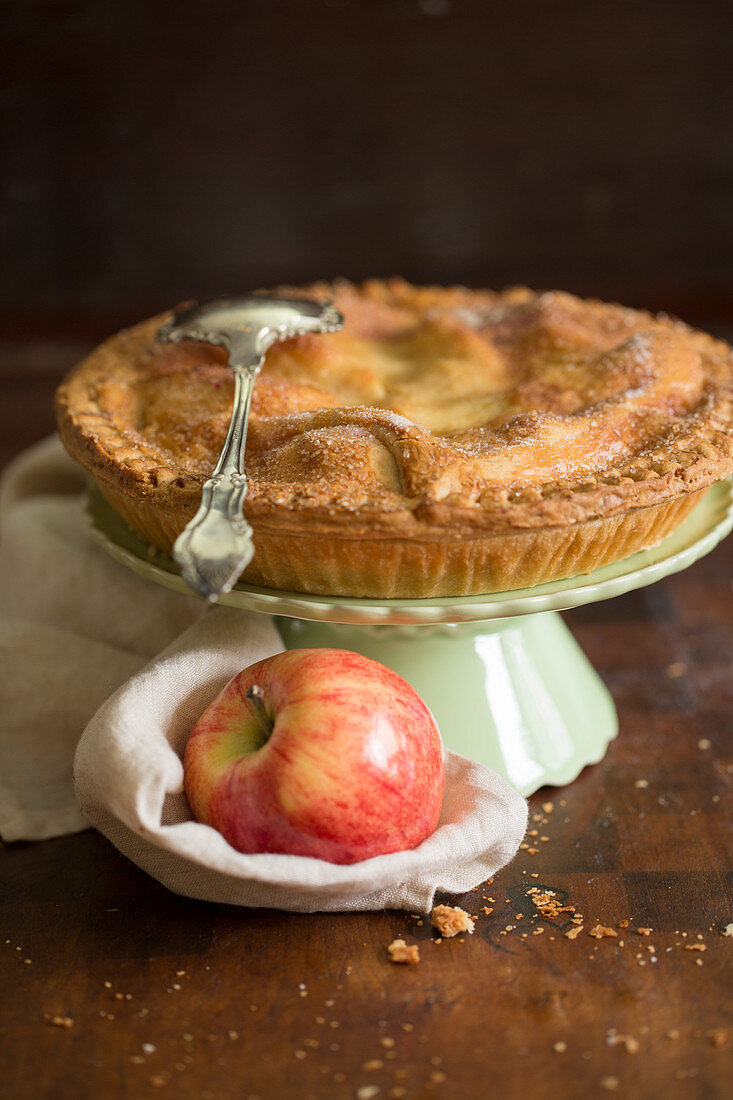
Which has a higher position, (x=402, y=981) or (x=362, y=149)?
(x=362, y=149)

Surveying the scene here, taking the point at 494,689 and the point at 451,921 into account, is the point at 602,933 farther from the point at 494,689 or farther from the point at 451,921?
the point at 494,689

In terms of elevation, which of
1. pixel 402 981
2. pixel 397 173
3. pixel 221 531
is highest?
pixel 221 531

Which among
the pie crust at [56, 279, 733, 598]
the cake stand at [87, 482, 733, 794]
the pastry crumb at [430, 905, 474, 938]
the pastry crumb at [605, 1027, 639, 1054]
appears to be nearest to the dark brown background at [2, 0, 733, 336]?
the pie crust at [56, 279, 733, 598]

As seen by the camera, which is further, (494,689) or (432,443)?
(494,689)

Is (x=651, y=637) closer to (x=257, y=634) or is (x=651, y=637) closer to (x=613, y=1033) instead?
(x=257, y=634)

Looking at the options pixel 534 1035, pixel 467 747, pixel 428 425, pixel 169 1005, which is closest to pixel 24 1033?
pixel 169 1005

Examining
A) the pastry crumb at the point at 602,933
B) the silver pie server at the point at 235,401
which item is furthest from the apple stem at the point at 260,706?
the pastry crumb at the point at 602,933

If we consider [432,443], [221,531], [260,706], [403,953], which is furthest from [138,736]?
[432,443]
